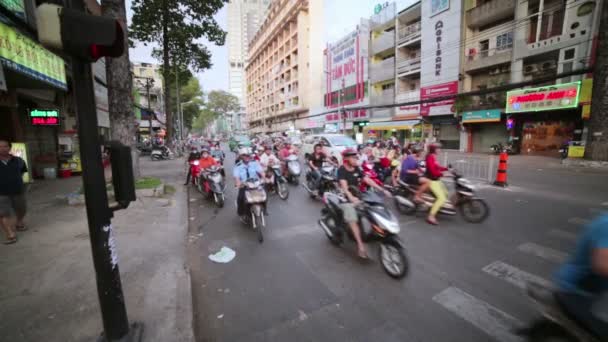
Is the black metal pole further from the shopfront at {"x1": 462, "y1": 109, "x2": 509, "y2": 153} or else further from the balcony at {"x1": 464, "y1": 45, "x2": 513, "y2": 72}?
the balcony at {"x1": 464, "y1": 45, "x2": 513, "y2": 72}

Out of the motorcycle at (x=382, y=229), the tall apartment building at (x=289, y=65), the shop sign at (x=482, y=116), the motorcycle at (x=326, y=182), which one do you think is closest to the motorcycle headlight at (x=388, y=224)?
the motorcycle at (x=382, y=229)

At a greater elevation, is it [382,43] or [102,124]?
[382,43]

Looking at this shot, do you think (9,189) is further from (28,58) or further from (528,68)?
(528,68)

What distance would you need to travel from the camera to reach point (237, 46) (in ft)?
427

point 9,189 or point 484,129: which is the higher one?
point 484,129

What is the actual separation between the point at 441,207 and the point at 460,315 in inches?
130

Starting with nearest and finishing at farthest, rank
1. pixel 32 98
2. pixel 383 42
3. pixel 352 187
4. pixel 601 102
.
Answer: pixel 352 187 → pixel 32 98 → pixel 601 102 → pixel 383 42

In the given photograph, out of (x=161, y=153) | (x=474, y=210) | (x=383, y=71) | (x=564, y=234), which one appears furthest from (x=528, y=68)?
(x=161, y=153)

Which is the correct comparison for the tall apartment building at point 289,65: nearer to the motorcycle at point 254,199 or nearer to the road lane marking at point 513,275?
the motorcycle at point 254,199

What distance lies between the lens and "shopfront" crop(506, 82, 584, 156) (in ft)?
53.3

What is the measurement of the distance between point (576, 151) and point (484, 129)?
7.80m

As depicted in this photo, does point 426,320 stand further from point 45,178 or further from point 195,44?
point 195,44

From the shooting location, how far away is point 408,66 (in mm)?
27438

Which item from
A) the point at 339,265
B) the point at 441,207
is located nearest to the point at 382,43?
the point at 441,207
